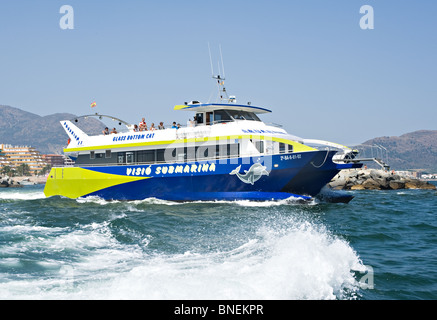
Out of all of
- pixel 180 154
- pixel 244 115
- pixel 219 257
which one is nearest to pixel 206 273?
pixel 219 257

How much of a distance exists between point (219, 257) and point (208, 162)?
12.2 m

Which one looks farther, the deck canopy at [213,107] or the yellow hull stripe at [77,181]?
the yellow hull stripe at [77,181]

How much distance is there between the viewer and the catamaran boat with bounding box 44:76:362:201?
19.9 metres

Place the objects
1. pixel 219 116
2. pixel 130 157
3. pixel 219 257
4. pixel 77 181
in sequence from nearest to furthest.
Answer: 1. pixel 219 257
2. pixel 219 116
3. pixel 130 157
4. pixel 77 181

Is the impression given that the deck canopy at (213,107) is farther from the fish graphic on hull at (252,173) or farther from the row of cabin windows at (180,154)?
the fish graphic on hull at (252,173)

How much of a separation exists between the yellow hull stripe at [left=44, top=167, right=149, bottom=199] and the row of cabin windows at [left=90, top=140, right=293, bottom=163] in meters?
1.13

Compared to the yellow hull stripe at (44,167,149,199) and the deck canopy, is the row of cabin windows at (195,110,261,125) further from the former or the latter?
the yellow hull stripe at (44,167,149,199)

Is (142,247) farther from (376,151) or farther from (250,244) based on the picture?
(376,151)

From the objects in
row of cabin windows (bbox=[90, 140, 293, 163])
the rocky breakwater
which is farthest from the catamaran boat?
the rocky breakwater

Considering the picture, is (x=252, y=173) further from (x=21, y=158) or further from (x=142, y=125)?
(x=21, y=158)

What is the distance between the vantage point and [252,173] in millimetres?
20078

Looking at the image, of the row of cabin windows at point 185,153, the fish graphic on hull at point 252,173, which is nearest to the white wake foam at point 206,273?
the fish graphic on hull at point 252,173

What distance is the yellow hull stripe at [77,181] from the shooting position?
2403 centimetres
